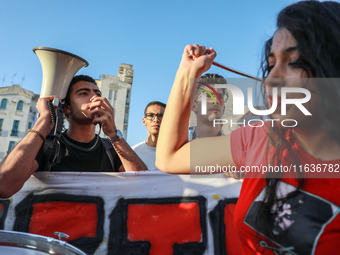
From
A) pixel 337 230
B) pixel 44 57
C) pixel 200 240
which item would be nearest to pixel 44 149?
pixel 44 57

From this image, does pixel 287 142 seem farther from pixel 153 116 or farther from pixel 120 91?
pixel 120 91

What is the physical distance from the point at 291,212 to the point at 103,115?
2.22 meters

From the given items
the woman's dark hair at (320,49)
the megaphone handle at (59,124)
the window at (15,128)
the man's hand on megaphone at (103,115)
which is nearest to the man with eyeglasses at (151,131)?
the man's hand on megaphone at (103,115)

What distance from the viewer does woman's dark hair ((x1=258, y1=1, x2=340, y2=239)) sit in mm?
886

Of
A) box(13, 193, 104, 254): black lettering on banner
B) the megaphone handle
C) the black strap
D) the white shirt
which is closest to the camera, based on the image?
box(13, 193, 104, 254): black lettering on banner

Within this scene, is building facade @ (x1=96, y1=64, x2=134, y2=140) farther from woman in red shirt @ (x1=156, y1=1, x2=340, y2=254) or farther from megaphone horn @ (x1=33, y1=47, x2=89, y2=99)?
woman in red shirt @ (x1=156, y1=1, x2=340, y2=254)

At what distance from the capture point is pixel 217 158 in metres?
1.16

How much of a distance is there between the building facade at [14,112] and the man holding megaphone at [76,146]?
29324 mm

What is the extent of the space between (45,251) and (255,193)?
3.04 ft

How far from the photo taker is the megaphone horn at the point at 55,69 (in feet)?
9.23

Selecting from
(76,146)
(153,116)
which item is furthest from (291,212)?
(153,116)

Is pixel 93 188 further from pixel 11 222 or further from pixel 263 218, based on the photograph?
pixel 263 218

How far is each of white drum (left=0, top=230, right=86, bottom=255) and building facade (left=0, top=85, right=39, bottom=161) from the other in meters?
31.1

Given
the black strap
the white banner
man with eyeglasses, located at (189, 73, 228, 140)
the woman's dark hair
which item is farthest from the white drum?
man with eyeglasses, located at (189, 73, 228, 140)
